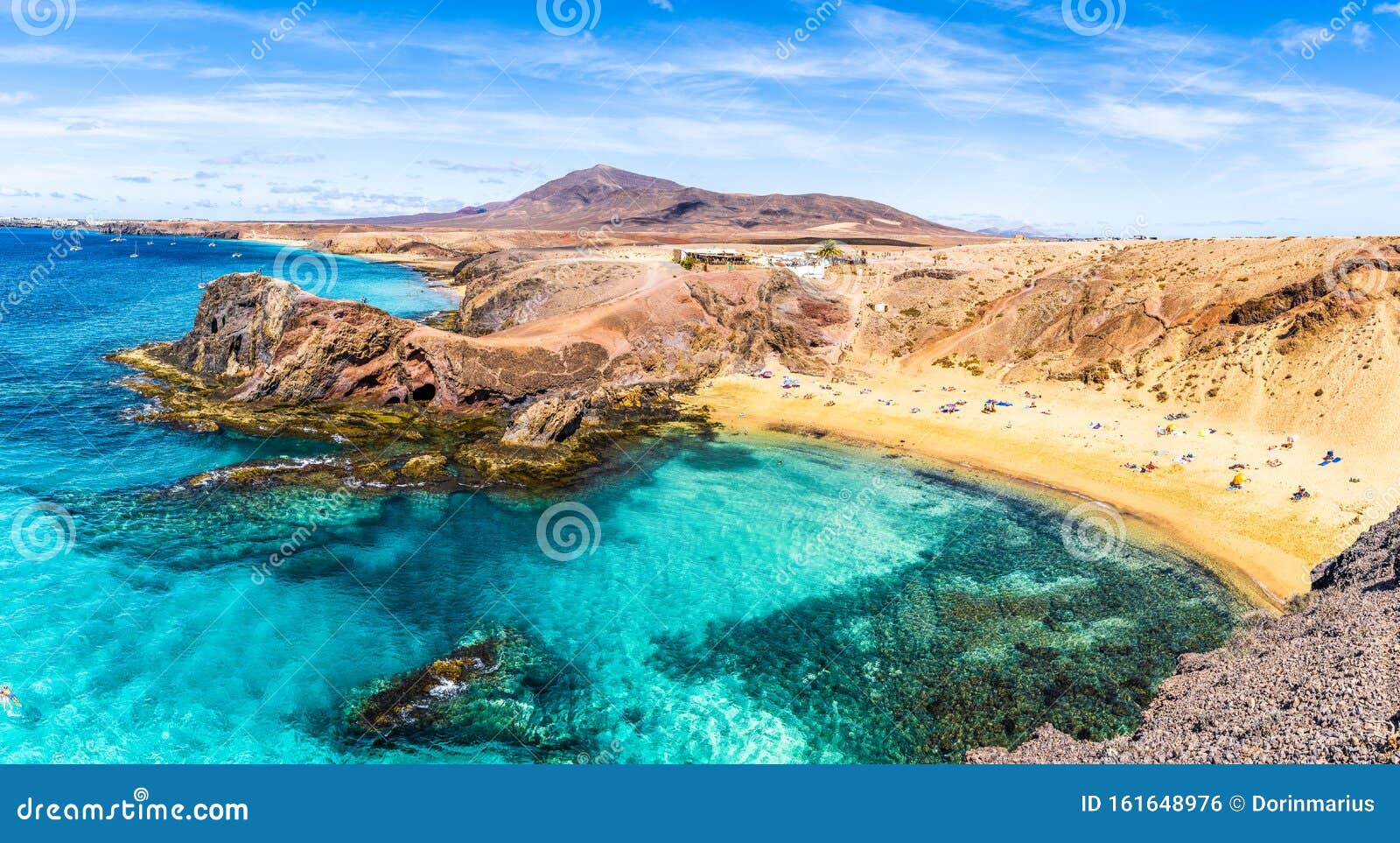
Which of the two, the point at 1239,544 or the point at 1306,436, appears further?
the point at 1306,436

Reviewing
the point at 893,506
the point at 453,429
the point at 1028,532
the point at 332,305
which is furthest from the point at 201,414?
the point at 1028,532

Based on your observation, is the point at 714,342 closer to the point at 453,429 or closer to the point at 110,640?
the point at 453,429

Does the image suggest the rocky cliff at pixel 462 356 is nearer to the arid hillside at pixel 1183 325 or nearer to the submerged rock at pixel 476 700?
the arid hillside at pixel 1183 325

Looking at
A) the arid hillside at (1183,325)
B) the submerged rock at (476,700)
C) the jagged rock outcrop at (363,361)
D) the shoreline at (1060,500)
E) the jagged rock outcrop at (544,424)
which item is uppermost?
the arid hillside at (1183,325)

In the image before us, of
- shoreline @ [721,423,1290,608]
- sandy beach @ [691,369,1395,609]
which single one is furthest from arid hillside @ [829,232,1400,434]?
shoreline @ [721,423,1290,608]

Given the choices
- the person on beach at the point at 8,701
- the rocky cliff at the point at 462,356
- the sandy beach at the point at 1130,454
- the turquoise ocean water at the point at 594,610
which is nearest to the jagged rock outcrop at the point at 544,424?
the rocky cliff at the point at 462,356
